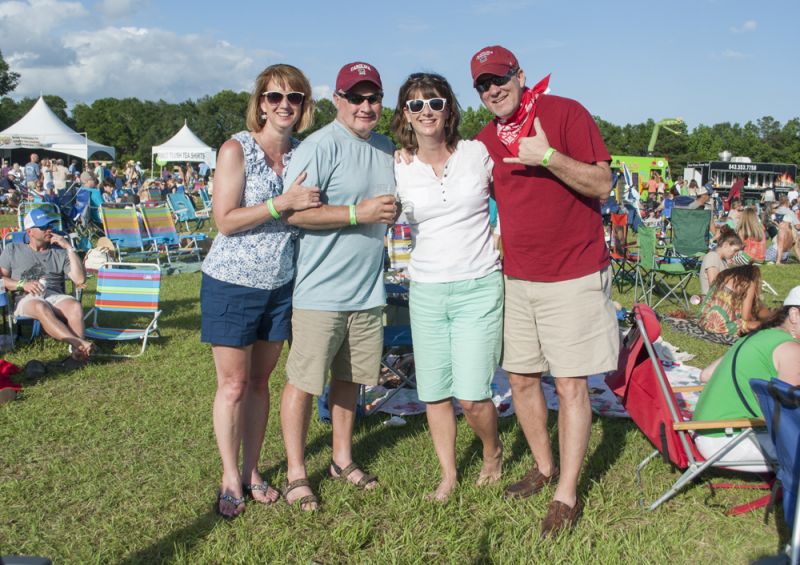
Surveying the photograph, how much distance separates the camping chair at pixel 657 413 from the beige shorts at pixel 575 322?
16.5 inches

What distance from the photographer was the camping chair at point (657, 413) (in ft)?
9.76

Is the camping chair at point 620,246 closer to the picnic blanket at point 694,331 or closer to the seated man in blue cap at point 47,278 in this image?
the picnic blanket at point 694,331

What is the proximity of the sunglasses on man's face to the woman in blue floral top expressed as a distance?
47cm

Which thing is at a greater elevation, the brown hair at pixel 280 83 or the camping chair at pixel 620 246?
the brown hair at pixel 280 83

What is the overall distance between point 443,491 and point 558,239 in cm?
126

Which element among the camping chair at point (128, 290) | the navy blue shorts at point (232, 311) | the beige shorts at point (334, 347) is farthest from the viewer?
the camping chair at point (128, 290)

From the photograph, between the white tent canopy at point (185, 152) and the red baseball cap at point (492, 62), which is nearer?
the red baseball cap at point (492, 62)

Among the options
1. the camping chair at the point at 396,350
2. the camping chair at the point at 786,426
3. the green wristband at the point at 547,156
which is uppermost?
the green wristband at the point at 547,156

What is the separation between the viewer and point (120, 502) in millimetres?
3285

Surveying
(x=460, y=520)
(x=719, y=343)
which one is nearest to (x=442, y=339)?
(x=460, y=520)

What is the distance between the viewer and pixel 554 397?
5.05 meters

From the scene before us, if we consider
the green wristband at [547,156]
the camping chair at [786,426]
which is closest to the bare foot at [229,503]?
the green wristband at [547,156]

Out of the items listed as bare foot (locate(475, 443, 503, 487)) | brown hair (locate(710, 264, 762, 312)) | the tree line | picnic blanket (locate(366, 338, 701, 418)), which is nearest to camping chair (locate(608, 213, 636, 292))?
brown hair (locate(710, 264, 762, 312))

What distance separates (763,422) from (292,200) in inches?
84.0
